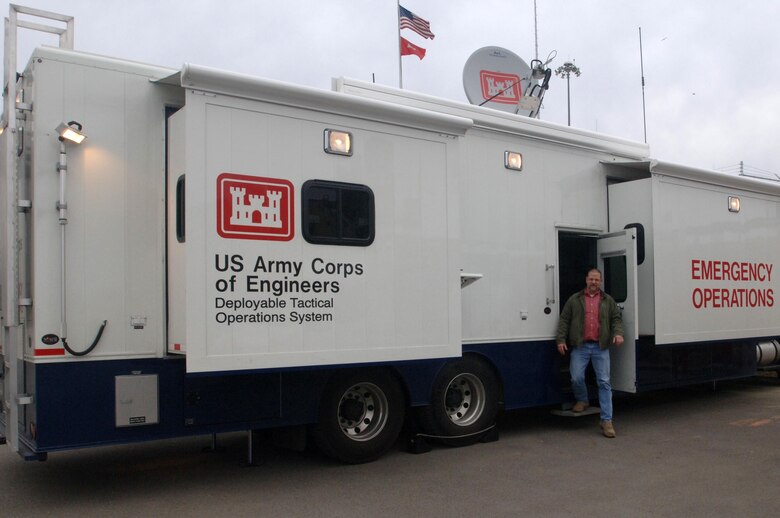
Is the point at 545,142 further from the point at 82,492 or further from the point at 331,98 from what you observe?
the point at 82,492

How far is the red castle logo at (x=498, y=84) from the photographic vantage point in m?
13.5

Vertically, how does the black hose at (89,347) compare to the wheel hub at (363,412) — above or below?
above

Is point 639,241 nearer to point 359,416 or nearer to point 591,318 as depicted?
point 591,318

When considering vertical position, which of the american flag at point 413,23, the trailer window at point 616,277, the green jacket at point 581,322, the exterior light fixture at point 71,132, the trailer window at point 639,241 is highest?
the american flag at point 413,23

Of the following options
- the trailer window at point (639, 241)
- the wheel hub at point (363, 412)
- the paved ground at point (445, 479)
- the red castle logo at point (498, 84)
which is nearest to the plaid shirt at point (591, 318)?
the trailer window at point (639, 241)

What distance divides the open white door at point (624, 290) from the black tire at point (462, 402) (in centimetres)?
173

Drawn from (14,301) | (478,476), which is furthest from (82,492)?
(478,476)

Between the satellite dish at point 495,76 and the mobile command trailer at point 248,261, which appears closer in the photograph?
the mobile command trailer at point 248,261

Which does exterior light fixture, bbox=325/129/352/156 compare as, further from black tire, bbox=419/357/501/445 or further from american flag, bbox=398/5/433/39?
american flag, bbox=398/5/433/39

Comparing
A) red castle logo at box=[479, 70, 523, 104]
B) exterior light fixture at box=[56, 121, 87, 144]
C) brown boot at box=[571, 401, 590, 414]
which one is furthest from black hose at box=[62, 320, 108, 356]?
red castle logo at box=[479, 70, 523, 104]

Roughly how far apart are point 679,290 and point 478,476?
164 inches

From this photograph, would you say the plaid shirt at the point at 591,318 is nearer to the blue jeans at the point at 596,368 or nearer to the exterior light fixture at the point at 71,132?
the blue jeans at the point at 596,368

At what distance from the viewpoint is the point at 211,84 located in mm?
5703

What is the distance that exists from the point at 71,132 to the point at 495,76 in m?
9.60
